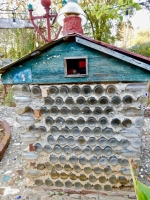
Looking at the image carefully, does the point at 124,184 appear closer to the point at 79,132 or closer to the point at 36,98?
the point at 79,132

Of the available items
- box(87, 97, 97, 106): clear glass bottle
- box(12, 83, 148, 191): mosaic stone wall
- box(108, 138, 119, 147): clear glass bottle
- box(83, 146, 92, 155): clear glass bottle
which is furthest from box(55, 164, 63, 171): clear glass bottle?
box(87, 97, 97, 106): clear glass bottle

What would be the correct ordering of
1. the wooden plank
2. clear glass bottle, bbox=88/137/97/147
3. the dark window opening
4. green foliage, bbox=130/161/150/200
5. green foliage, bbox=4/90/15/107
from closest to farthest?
green foliage, bbox=130/161/150/200, the wooden plank, the dark window opening, clear glass bottle, bbox=88/137/97/147, green foliage, bbox=4/90/15/107

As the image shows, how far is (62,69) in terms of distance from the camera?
199 cm

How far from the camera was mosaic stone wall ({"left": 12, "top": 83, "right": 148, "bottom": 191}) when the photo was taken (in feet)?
6.68

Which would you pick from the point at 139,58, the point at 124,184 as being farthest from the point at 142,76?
the point at 124,184

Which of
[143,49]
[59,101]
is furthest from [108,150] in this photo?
[143,49]

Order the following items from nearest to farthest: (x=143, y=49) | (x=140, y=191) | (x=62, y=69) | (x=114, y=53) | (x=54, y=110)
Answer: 1. (x=140, y=191)
2. (x=114, y=53)
3. (x=62, y=69)
4. (x=54, y=110)
5. (x=143, y=49)

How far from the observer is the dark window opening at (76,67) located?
2.09 meters

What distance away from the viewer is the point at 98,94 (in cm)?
204

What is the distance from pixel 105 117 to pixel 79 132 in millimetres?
391

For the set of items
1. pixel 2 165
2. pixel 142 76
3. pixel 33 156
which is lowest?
pixel 2 165

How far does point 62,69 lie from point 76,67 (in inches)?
13.7

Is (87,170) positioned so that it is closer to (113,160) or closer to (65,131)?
(113,160)

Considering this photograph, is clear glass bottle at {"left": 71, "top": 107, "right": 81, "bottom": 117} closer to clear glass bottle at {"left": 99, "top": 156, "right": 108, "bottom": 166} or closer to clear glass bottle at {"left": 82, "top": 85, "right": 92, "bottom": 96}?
clear glass bottle at {"left": 82, "top": 85, "right": 92, "bottom": 96}
